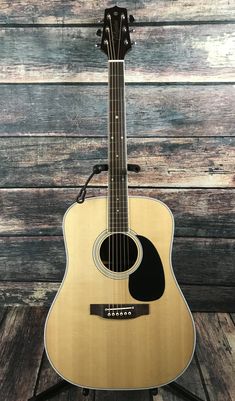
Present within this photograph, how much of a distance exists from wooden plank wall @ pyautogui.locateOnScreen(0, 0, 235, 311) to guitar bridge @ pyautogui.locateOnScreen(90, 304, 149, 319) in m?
0.49

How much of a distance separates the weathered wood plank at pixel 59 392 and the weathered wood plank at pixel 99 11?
1271mm

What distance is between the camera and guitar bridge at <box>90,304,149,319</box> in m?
1.09

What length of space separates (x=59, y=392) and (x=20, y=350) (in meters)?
0.27

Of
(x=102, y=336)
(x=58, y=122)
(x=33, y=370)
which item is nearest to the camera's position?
(x=102, y=336)

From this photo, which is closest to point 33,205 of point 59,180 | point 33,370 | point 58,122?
point 59,180

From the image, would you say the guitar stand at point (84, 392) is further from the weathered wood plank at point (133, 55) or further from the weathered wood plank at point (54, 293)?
the weathered wood plank at point (133, 55)

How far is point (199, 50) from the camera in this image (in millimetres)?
1334

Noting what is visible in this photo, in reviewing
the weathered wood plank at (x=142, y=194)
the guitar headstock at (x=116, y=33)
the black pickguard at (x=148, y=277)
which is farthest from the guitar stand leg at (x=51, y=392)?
the guitar headstock at (x=116, y=33)

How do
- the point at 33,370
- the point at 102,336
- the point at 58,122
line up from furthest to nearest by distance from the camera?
the point at 58,122 → the point at 33,370 → the point at 102,336

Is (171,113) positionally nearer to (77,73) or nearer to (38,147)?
(77,73)

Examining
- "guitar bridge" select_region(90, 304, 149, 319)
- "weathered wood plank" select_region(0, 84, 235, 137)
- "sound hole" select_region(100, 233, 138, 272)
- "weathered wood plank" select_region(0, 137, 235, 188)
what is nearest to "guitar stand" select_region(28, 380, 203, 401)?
"guitar bridge" select_region(90, 304, 149, 319)

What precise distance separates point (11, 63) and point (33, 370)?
1135mm

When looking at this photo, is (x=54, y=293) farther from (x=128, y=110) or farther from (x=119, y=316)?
(x=128, y=110)

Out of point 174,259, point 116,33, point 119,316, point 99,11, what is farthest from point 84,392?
point 99,11
